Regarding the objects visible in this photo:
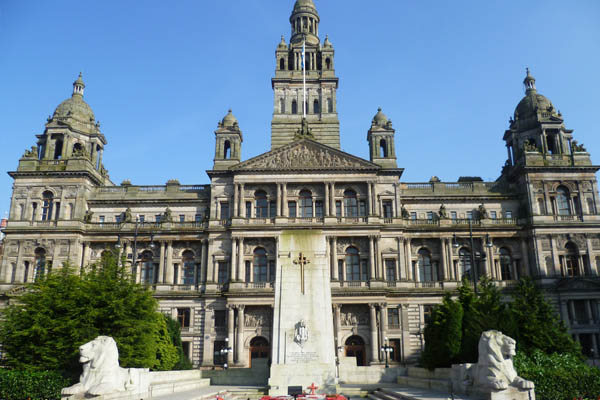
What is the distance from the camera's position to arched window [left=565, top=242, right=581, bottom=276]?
49.9 meters

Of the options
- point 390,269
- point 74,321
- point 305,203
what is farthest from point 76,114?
point 74,321

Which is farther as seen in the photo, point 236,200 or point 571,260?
point 571,260

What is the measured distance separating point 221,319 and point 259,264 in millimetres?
6084

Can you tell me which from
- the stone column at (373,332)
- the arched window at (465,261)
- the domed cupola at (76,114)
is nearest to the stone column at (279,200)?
the stone column at (373,332)

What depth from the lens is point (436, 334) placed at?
90.6 feet

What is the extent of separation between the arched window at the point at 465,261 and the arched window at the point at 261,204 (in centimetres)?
1965

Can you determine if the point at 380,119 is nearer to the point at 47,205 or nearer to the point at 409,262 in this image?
the point at 409,262

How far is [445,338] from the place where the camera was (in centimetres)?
2606

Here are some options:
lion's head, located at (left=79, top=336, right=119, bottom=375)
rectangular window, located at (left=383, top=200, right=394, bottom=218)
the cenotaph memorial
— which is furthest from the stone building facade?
lion's head, located at (left=79, top=336, right=119, bottom=375)

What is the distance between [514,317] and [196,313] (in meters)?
30.6

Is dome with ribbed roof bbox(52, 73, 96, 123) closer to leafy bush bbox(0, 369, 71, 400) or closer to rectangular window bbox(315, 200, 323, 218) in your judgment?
rectangular window bbox(315, 200, 323, 218)

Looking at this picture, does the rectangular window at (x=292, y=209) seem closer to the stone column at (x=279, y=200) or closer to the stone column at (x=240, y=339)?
the stone column at (x=279, y=200)

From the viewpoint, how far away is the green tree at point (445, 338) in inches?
1008

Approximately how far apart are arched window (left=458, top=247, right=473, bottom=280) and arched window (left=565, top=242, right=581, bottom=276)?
8945mm
